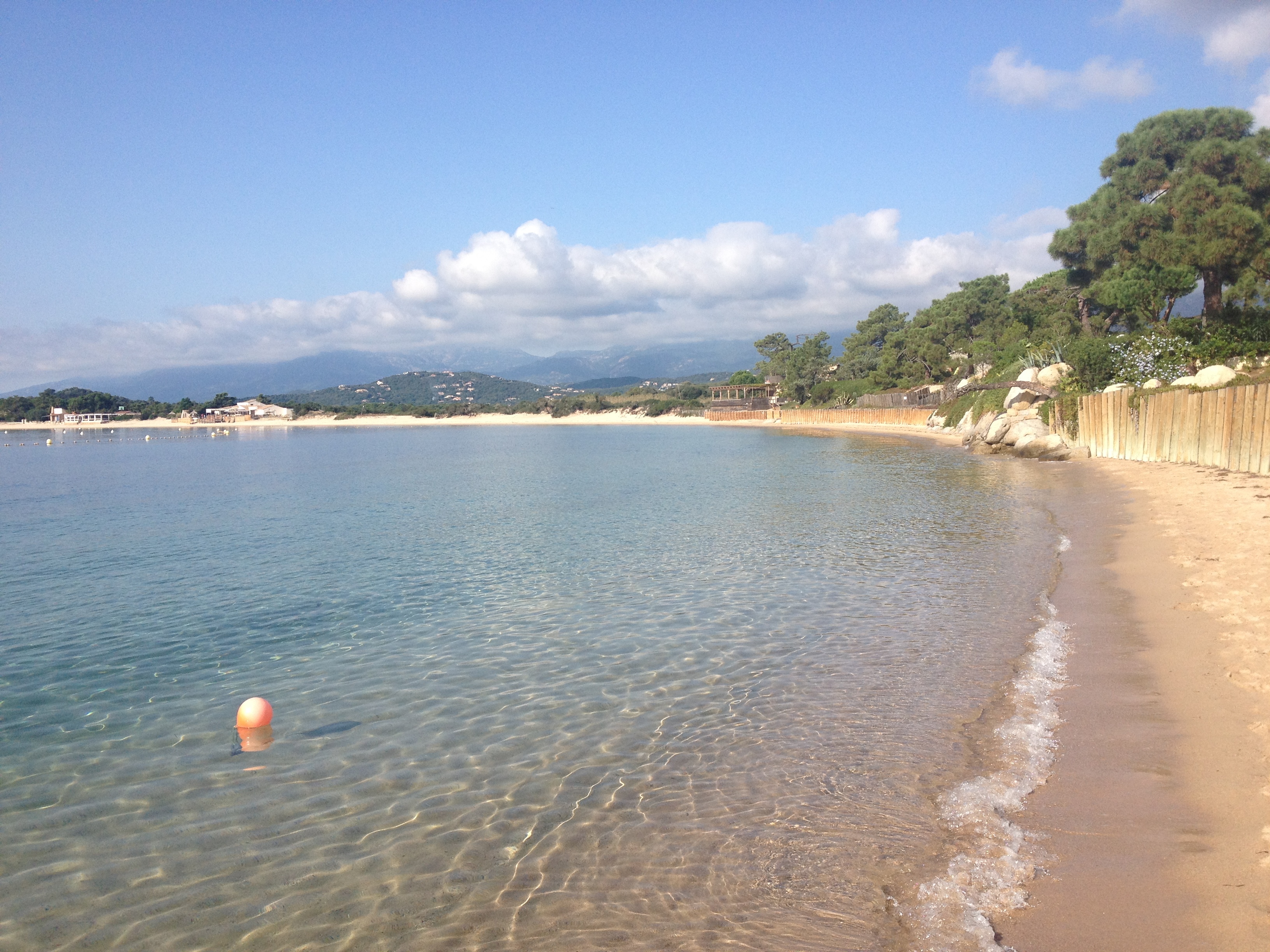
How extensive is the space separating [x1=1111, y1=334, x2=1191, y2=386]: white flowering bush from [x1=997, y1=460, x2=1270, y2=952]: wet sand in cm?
2075

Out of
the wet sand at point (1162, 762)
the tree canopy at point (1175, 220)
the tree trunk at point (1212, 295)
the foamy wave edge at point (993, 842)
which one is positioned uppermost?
the tree canopy at point (1175, 220)

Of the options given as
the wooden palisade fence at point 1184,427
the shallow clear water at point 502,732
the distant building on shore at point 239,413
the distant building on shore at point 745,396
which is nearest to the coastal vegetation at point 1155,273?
the wooden palisade fence at point 1184,427

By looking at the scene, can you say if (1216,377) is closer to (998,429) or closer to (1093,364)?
(1093,364)

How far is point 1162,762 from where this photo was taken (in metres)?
5.78

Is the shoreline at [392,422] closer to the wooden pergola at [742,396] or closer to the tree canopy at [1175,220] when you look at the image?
the wooden pergola at [742,396]

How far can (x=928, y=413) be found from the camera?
64625mm

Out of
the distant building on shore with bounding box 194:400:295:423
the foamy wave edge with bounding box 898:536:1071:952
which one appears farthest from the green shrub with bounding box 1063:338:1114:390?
the distant building on shore with bounding box 194:400:295:423

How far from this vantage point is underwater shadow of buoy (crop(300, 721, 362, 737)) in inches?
282

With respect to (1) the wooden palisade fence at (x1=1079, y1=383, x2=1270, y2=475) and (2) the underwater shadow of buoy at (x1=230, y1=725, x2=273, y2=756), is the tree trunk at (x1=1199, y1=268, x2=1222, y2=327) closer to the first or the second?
(1) the wooden palisade fence at (x1=1079, y1=383, x2=1270, y2=475)

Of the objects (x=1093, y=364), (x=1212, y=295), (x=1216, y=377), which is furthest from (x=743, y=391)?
(x=1216, y=377)

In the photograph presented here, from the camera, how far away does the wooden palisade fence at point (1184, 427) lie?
1853cm

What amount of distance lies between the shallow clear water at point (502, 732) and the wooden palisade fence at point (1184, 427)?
6.15 m

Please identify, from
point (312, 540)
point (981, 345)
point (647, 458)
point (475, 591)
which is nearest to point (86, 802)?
point (475, 591)

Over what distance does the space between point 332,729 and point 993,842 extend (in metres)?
5.37
